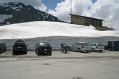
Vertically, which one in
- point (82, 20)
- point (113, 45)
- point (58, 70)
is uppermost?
point (82, 20)

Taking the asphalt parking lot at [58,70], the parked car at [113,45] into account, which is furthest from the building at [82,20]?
the asphalt parking lot at [58,70]

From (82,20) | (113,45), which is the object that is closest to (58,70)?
(113,45)

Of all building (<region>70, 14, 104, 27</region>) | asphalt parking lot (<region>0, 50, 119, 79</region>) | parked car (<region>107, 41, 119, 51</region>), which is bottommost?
asphalt parking lot (<region>0, 50, 119, 79</region>)

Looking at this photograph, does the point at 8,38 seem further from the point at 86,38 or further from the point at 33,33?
the point at 86,38

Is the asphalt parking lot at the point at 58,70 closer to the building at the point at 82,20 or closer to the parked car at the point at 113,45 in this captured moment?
the parked car at the point at 113,45

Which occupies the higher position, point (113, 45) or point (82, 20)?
point (82, 20)

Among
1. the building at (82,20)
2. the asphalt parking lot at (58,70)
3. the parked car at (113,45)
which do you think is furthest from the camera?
the building at (82,20)

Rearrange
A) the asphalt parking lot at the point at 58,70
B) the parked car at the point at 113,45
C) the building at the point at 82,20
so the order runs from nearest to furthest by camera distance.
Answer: the asphalt parking lot at the point at 58,70
the parked car at the point at 113,45
the building at the point at 82,20

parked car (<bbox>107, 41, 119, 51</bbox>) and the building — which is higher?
the building

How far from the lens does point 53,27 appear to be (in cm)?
3447

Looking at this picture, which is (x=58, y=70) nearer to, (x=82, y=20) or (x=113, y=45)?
(x=113, y=45)

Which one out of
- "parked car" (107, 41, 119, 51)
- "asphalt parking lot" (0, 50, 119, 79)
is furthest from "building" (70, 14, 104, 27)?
"asphalt parking lot" (0, 50, 119, 79)

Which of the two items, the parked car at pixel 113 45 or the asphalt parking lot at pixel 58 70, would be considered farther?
the parked car at pixel 113 45

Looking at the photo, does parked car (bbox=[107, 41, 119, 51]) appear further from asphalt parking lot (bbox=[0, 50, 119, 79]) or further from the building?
the building
